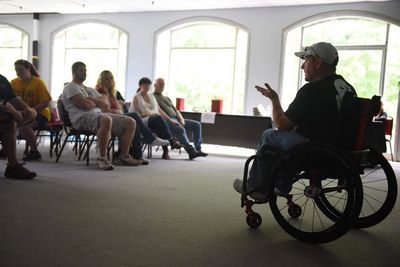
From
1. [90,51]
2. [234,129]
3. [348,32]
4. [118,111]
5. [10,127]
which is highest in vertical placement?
[348,32]

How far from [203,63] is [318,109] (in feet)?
21.4

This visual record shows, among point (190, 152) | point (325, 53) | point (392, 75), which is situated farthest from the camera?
point (392, 75)

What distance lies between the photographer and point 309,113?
2.00 m

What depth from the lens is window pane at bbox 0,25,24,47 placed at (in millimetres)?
9586

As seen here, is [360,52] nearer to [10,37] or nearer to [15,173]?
[15,173]

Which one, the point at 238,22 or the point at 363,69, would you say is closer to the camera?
the point at 363,69

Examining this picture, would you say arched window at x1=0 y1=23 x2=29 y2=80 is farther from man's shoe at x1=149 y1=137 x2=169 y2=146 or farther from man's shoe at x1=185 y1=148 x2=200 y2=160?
man's shoe at x1=149 y1=137 x2=169 y2=146

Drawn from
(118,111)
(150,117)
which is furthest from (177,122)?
(118,111)

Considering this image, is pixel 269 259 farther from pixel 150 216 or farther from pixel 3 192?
pixel 3 192

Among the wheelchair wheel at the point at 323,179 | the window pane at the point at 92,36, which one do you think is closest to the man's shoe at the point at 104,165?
the wheelchair wheel at the point at 323,179

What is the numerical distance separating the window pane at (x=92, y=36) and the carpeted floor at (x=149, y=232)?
6214 mm

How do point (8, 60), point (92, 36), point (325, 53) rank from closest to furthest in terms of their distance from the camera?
1. point (325, 53)
2. point (92, 36)
3. point (8, 60)

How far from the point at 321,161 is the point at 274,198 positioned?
291mm

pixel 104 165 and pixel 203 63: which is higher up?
pixel 203 63
